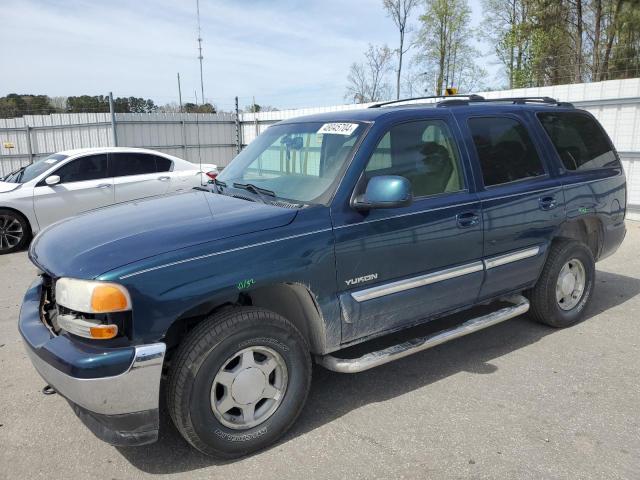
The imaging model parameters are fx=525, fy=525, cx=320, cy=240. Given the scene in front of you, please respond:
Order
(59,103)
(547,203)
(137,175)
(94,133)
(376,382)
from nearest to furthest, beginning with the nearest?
1. (376,382)
2. (547,203)
3. (137,175)
4. (94,133)
5. (59,103)

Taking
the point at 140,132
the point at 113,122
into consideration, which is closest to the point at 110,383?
the point at 113,122

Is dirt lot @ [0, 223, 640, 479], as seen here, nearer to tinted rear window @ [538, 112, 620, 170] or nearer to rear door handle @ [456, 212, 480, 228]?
rear door handle @ [456, 212, 480, 228]

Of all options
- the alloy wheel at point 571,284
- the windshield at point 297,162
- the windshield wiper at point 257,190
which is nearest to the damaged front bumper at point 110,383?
the windshield wiper at point 257,190

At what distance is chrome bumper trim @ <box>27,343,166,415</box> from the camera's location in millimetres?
2463

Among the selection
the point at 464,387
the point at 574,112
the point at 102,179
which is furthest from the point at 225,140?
the point at 464,387

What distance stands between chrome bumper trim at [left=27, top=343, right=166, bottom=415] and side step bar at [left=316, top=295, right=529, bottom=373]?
111 centimetres

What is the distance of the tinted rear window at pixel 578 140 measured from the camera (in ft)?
14.9

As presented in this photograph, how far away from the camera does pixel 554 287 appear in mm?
4508

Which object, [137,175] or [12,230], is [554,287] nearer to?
[137,175]

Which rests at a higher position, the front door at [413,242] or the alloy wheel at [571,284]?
the front door at [413,242]

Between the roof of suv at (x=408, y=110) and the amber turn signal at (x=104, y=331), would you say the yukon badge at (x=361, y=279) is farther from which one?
the amber turn signal at (x=104, y=331)

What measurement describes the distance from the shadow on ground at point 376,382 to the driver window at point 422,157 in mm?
1344

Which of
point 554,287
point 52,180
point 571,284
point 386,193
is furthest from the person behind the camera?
point 52,180

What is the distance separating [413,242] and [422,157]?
646mm
